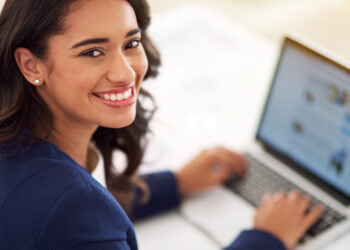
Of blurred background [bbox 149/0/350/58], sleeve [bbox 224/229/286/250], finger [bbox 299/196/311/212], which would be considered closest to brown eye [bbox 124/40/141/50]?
sleeve [bbox 224/229/286/250]

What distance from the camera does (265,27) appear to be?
211cm

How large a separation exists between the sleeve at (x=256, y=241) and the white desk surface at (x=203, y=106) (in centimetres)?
9

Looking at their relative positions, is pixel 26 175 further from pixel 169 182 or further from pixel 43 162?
pixel 169 182

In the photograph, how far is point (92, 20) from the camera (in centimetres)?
73

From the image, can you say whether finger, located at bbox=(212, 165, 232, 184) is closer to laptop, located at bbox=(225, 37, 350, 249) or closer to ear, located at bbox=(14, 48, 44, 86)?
laptop, located at bbox=(225, 37, 350, 249)

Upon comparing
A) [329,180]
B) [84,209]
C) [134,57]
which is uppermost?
[134,57]

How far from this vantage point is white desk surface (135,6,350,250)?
3.68ft

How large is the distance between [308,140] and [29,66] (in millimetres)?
715

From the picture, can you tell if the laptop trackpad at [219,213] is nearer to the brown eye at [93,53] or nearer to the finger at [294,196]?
the finger at [294,196]

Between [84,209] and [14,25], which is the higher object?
[14,25]

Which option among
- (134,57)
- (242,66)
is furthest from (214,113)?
(134,57)

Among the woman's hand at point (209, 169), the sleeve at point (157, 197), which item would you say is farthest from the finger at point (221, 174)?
the sleeve at point (157, 197)

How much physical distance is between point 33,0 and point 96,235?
0.37m

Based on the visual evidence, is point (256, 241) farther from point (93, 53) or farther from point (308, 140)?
point (93, 53)
